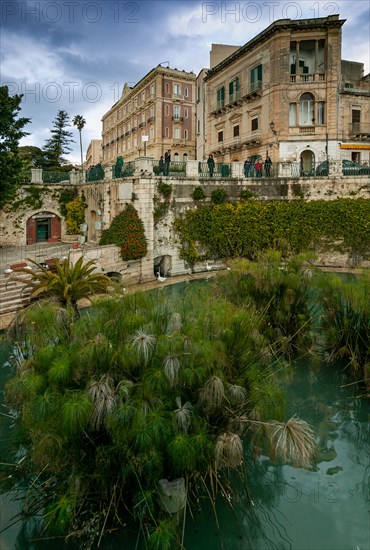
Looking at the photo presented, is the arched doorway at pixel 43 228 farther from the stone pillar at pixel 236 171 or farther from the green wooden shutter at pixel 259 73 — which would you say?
the green wooden shutter at pixel 259 73

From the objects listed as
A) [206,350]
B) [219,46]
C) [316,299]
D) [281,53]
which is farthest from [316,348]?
[219,46]

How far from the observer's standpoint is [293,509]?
20.3ft

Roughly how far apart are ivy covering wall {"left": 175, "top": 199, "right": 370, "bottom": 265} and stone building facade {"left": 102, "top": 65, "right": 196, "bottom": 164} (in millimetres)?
20019

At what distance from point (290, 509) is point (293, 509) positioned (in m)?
0.05

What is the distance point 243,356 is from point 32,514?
12.2ft

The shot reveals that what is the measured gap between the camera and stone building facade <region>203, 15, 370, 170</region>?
26.3 m

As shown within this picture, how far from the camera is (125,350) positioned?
17.7ft

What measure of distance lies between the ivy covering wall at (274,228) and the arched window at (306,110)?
24.7ft

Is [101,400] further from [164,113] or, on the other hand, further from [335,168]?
[164,113]

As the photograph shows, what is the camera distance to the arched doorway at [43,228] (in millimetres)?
24547

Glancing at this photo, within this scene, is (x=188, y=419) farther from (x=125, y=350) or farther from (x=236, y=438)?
(x=125, y=350)

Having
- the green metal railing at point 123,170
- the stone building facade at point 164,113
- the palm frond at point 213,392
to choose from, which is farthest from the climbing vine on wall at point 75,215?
the palm frond at point 213,392

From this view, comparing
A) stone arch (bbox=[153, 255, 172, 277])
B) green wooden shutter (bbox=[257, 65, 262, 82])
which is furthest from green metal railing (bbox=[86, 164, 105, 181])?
green wooden shutter (bbox=[257, 65, 262, 82])

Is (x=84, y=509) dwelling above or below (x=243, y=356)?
below
